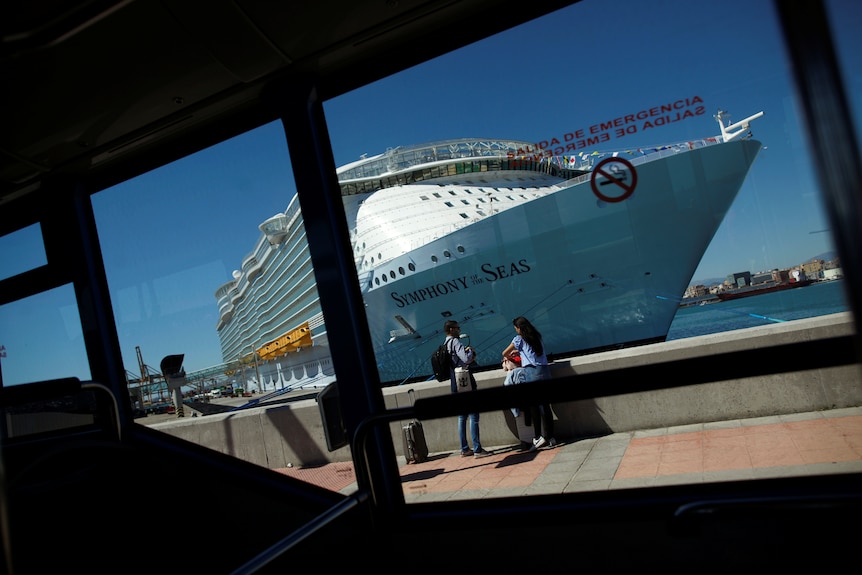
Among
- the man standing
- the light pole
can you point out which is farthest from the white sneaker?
the light pole

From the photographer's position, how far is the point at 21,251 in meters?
3.73

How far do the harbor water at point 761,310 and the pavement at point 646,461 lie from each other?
644mm

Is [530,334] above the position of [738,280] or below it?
below

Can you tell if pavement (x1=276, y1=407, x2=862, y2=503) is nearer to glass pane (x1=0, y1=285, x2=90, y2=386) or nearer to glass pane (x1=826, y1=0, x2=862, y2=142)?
glass pane (x1=0, y1=285, x2=90, y2=386)

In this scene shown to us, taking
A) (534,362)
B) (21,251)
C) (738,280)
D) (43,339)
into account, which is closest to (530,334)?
(534,362)

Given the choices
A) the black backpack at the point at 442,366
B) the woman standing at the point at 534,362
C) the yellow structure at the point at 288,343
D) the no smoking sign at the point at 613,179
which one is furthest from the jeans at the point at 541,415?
the yellow structure at the point at 288,343

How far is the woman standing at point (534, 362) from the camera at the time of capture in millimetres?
4211

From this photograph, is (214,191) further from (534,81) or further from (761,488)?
(761,488)

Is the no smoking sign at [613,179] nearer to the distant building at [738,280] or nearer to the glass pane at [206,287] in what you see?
the distant building at [738,280]

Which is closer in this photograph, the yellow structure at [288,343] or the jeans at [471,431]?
the yellow structure at [288,343]

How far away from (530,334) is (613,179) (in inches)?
57.4

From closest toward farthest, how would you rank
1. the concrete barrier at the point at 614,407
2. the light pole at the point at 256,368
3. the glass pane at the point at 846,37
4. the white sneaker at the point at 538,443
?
the glass pane at the point at 846,37 < the concrete barrier at the point at 614,407 < the light pole at the point at 256,368 < the white sneaker at the point at 538,443

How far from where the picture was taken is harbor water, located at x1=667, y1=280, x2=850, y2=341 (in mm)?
3307

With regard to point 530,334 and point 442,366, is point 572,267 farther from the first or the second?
point 442,366
